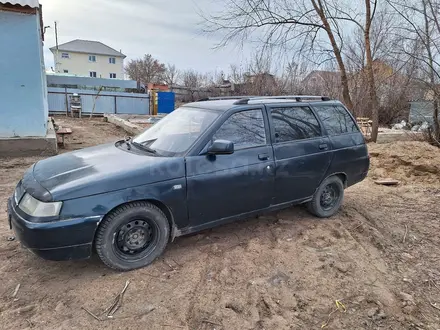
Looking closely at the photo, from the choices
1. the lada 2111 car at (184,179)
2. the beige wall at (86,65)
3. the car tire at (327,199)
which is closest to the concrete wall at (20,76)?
the lada 2111 car at (184,179)

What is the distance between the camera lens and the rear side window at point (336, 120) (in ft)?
15.0

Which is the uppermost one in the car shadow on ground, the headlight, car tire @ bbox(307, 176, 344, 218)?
the headlight

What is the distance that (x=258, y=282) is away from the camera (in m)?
3.10

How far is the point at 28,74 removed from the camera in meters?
8.28

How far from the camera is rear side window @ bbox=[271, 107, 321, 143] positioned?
4074 millimetres

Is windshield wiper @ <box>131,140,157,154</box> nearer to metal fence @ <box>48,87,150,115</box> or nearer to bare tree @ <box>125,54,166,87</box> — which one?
metal fence @ <box>48,87,150,115</box>

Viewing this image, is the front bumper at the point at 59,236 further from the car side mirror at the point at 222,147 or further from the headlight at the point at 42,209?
the car side mirror at the point at 222,147

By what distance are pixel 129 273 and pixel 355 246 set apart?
2.65 m

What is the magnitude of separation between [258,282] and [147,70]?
171 feet

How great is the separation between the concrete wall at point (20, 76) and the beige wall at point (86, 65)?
54.8m

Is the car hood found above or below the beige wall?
below

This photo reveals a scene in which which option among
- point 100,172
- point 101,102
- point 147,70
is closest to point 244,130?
point 100,172

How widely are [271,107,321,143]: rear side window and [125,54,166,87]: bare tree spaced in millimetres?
46704

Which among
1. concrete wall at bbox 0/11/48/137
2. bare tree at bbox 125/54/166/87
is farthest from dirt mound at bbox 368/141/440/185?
bare tree at bbox 125/54/166/87
